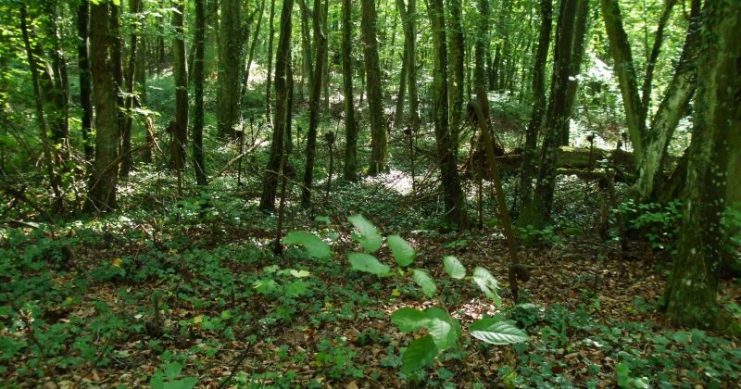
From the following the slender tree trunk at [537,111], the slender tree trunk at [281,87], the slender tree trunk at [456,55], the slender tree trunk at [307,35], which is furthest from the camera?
the slender tree trunk at [307,35]

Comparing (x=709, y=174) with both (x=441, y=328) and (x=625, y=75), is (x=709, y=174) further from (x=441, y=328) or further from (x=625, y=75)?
(x=625, y=75)

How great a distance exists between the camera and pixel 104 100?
31.2 ft

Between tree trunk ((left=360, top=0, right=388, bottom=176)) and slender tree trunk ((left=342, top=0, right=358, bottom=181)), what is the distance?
0.72 meters

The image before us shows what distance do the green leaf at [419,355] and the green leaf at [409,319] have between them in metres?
0.07

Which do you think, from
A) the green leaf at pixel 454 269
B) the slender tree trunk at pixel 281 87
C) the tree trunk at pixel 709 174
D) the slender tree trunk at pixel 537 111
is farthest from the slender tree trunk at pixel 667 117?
the green leaf at pixel 454 269

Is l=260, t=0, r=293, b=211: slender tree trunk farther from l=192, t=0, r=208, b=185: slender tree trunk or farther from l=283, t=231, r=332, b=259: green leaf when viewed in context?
l=283, t=231, r=332, b=259: green leaf

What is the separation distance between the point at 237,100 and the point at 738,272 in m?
17.4

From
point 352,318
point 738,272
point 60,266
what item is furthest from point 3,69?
point 738,272

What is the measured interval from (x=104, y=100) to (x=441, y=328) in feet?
32.3

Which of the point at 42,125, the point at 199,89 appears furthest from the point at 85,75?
the point at 42,125

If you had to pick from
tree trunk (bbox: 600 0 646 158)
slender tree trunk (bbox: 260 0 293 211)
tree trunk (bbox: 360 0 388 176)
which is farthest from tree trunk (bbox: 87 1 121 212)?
tree trunk (bbox: 600 0 646 158)

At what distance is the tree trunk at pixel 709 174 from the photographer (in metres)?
4.77

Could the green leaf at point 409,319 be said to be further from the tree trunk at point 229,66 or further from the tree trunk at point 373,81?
the tree trunk at point 229,66

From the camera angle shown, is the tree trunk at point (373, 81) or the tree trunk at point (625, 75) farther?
the tree trunk at point (373, 81)
